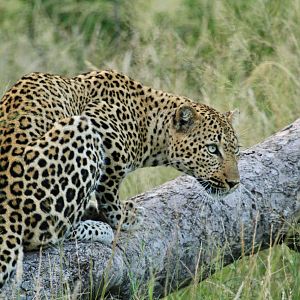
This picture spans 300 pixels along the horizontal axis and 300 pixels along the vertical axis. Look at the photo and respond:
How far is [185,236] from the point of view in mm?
7590

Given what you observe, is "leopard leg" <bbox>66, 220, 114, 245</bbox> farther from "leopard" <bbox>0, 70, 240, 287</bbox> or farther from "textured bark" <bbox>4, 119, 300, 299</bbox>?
"textured bark" <bbox>4, 119, 300, 299</bbox>

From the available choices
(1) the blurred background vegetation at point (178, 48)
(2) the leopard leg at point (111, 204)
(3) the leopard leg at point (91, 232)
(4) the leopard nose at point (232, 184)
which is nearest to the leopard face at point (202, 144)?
(4) the leopard nose at point (232, 184)

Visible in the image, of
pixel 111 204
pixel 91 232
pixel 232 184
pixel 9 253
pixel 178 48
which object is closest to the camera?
pixel 9 253

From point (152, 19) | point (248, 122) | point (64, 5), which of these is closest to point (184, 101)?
point (248, 122)

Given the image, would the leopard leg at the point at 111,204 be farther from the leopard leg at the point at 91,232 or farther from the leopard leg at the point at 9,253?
the leopard leg at the point at 9,253

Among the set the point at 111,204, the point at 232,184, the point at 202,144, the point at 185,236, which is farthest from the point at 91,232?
the point at 202,144

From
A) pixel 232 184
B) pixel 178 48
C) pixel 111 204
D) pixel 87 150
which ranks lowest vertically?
pixel 178 48

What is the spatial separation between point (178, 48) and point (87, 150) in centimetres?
501

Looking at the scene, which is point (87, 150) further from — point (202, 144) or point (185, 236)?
point (202, 144)

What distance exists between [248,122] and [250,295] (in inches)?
146

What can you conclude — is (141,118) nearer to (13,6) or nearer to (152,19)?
(152,19)

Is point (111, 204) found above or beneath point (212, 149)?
beneath

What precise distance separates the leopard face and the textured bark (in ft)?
0.44

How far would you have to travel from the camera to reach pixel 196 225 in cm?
768
